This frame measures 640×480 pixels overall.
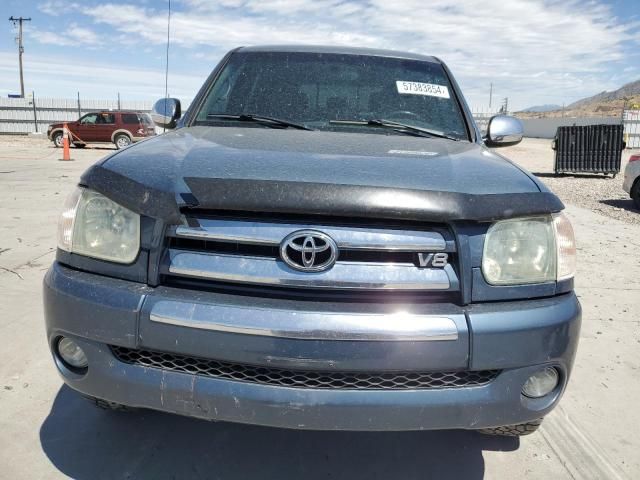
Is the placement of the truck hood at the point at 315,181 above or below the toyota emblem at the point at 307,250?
above

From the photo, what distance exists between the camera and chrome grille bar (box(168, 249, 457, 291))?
5.77 ft

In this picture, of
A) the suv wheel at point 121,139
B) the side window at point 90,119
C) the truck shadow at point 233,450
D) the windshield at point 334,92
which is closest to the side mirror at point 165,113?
the windshield at point 334,92

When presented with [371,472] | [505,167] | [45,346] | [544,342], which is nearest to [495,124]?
[505,167]

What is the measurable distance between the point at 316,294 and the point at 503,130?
228 centimetres

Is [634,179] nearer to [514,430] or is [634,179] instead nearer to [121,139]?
[514,430]

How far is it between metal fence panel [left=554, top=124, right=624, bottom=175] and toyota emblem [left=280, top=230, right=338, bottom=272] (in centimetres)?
1584

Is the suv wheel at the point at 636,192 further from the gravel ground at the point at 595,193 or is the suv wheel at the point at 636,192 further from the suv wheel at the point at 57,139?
the suv wheel at the point at 57,139

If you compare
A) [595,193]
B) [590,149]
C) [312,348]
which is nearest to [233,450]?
[312,348]

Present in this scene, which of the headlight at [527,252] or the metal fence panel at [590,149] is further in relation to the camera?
the metal fence panel at [590,149]

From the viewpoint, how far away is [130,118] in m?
23.0

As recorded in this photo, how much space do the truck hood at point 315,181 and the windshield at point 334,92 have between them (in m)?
0.74

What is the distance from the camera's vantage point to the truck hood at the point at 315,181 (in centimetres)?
174

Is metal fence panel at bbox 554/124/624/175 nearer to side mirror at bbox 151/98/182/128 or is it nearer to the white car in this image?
the white car

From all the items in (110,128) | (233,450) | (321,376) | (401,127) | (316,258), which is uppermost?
(110,128)
